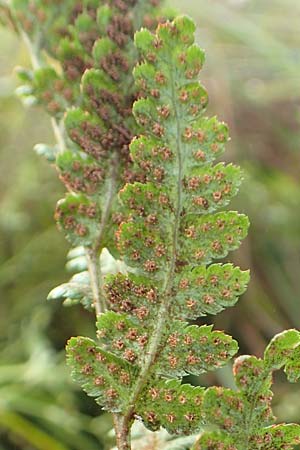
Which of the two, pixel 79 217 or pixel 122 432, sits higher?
pixel 79 217

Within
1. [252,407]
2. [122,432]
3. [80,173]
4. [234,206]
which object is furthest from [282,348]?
[234,206]

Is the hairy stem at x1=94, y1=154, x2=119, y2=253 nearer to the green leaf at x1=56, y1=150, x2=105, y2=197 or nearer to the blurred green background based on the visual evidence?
the green leaf at x1=56, y1=150, x2=105, y2=197

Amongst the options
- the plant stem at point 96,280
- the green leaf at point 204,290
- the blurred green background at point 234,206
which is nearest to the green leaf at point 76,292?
the plant stem at point 96,280

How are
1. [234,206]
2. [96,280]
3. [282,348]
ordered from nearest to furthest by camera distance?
[282,348] < [96,280] < [234,206]

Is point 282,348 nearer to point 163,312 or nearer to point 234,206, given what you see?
point 163,312

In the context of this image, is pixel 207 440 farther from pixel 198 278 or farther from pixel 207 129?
pixel 207 129

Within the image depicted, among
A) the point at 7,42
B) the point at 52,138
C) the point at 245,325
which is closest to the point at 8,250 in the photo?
the point at 52,138

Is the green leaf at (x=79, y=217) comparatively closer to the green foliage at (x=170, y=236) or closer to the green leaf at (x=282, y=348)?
the green foliage at (x=170, y=236)

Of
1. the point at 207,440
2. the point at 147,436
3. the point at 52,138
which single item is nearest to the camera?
the point at 207,440
